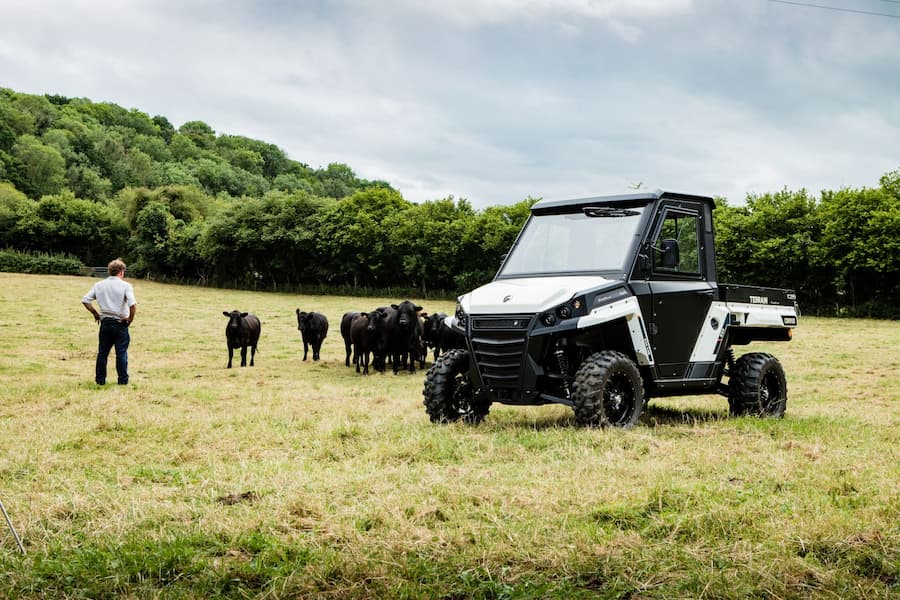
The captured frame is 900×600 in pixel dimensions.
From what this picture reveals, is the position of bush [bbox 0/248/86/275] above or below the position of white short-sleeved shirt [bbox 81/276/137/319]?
above

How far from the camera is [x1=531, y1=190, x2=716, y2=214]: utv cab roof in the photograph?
405 inches

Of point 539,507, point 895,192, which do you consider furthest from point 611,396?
point 895,192

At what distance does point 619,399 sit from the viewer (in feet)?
31.5

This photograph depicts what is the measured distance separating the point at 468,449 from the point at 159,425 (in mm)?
4195

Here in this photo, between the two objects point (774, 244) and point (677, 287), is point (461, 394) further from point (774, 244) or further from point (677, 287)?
point (774, 244)

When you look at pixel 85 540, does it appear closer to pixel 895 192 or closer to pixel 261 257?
pixel 895 192

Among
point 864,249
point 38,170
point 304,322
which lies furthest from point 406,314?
point 38,170

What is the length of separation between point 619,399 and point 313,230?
212 ft

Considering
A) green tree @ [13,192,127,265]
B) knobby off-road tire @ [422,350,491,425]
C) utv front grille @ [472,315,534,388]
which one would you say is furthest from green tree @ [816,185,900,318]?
green tree @ [13,192,127,265]

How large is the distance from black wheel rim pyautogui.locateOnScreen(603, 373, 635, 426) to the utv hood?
3.68ft

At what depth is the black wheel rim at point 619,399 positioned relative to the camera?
9.48 metres

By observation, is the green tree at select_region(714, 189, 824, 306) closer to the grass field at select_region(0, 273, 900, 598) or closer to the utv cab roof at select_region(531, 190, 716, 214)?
the grass field at select_region(0, 273, 900, 598)

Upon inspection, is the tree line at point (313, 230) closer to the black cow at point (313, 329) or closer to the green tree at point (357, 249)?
the green tree at point (357, 249)

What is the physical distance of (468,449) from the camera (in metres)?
8.16
